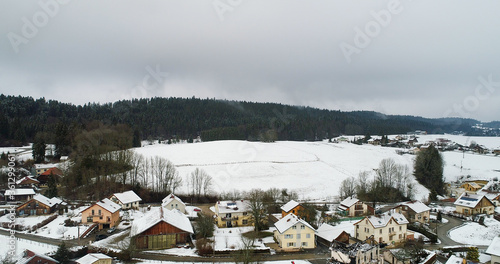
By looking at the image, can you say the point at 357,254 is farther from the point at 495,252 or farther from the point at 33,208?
the point at 33,208

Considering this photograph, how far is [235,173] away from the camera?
56.5 meters

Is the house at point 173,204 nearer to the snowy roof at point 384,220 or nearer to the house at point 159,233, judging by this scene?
the house at point 159,233

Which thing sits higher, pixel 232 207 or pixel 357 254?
pixel 232 207

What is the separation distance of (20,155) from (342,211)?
198 feet

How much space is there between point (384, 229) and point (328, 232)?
17.3 ft

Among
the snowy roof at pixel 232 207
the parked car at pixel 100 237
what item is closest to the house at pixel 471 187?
the snowy roof at pixel 232 207

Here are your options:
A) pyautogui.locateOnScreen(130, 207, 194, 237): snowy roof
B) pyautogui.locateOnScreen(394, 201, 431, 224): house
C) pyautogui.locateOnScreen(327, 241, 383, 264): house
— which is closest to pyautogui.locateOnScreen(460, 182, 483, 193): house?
pyautogui.locateOnScreen(394, 201, 431, 224): house

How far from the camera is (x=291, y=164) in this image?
62.4 m

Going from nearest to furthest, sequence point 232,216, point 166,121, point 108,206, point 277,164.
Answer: point 108,206 → point 232,216 → point 277,164 → point 166,121

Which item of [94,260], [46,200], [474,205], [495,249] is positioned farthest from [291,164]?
[94,260]

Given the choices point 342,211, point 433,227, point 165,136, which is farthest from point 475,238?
point 165,136

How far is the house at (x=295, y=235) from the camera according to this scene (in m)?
28.0

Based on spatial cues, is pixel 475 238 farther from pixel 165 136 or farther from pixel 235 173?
pixel 165 136

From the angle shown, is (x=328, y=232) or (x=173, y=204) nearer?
(x=328, y=232)
